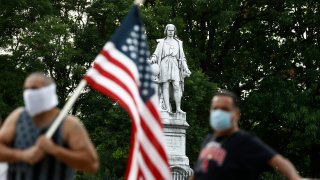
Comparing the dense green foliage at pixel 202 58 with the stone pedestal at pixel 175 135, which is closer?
the stone pedestal at pixel 175 135

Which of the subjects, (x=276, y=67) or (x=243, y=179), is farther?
(x=276, y=67)

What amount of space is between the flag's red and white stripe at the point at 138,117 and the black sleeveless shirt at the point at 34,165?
1.67 m

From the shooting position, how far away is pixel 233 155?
20.7ft

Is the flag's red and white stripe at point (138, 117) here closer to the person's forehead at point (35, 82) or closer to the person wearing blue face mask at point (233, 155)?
the person wearing blue face mask at point (233, 155)

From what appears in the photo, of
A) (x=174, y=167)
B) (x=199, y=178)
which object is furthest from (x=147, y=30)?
(x=199, y=178)

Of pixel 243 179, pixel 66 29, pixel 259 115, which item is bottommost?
pixel 243 179

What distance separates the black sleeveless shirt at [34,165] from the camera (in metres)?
5.59

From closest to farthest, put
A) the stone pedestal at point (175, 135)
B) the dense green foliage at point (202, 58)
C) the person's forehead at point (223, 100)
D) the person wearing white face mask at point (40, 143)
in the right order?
the person wearing white face mask at point (40, 143)
the person's forehead at point (223, 100)
the stone pedestal at point (175, 135)
the dense green foliage at point (202, 58)

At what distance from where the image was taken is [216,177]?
6.31m

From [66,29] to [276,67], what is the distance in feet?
29.9

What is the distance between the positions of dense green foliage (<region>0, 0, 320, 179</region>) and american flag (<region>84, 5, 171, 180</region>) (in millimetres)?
20848

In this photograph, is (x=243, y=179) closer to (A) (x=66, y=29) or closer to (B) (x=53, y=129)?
(B) (x=53, y=129)

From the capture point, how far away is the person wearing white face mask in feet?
17.9

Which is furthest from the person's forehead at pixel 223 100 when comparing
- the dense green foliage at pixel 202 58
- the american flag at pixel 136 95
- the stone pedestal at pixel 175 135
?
the dense green foliage at pixel 202 58
